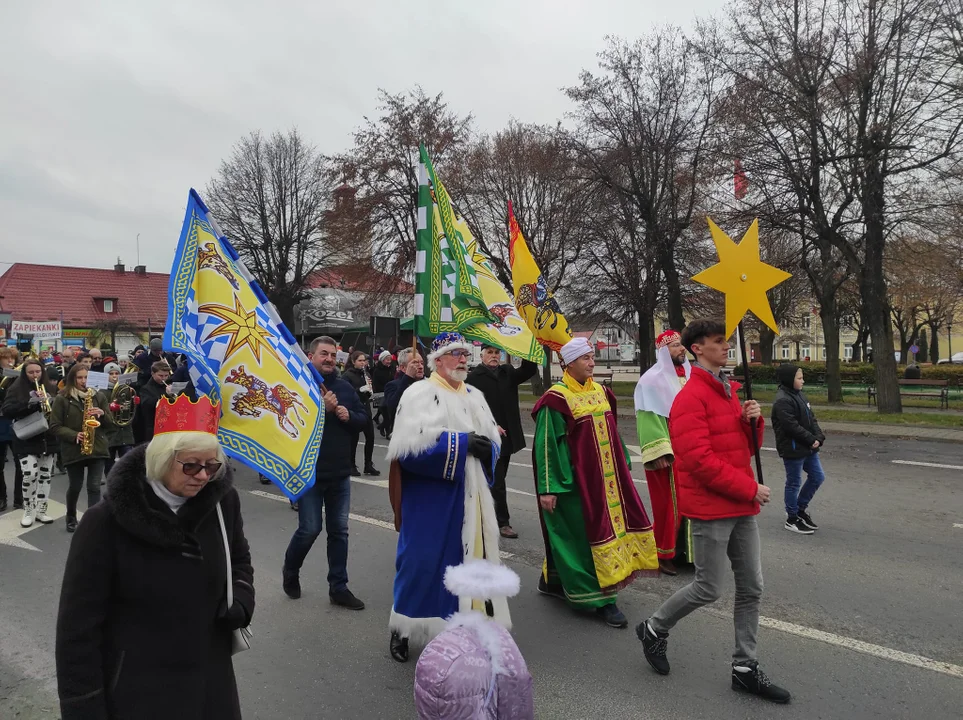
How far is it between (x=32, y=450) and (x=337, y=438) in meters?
4.55

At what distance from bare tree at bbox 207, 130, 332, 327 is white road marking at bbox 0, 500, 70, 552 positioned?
26701 mm

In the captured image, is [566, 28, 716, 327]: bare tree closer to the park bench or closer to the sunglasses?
the park bench

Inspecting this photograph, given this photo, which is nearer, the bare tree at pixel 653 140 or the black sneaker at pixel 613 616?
the black sneaker at pixel 613 616

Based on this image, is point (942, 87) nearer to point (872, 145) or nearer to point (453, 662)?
point (872, 145)

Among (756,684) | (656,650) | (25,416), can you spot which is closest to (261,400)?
(656,650)

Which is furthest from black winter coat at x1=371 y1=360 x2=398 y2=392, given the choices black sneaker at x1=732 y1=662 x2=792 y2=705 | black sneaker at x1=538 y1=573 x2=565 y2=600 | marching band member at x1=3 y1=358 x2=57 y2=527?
black sneaker at x1=732 y1=662 x2=792 y2=705

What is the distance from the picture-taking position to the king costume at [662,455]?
18.4ft

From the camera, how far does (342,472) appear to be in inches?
195

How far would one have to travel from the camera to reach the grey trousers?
353 cm

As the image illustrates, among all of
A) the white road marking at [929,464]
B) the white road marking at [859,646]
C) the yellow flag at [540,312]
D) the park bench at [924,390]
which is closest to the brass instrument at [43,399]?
the yellow flag at [540,312]

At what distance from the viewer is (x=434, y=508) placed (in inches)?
152

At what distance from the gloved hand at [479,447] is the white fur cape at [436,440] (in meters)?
0.05

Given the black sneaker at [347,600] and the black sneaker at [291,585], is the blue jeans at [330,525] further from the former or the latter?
the black sneaker at [291,585]

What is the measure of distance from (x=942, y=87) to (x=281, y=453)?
16.9 m
